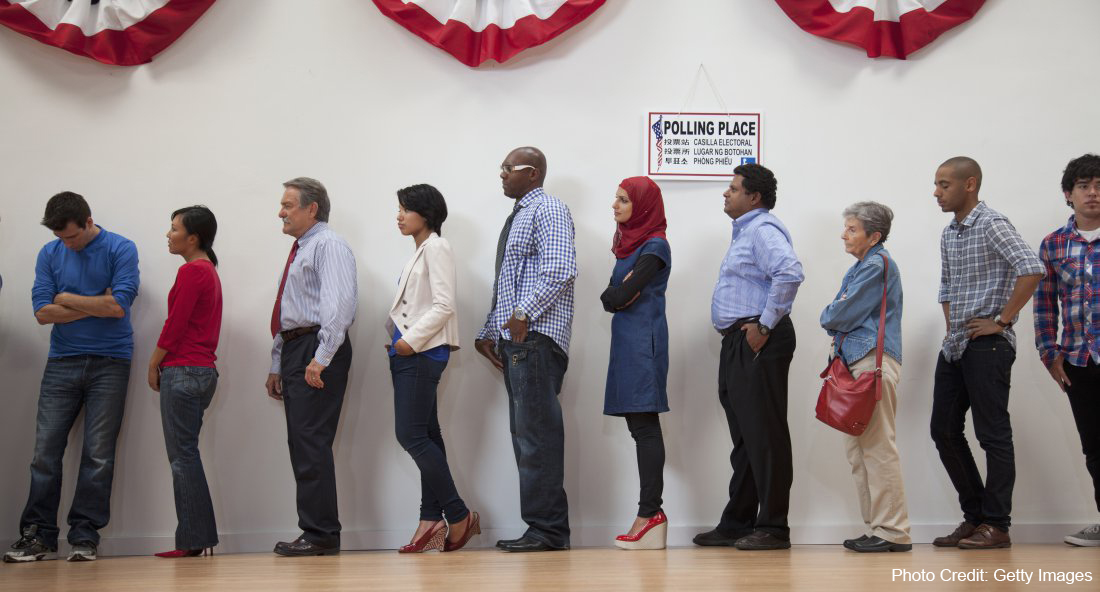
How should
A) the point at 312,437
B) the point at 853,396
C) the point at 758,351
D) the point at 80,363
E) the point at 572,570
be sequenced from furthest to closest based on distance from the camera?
the point at 80,363 → the point at 312,437 → the point at 758,351 → the point at 853,396 → the point at 572,570

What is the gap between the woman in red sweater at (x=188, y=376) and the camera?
3.99 m

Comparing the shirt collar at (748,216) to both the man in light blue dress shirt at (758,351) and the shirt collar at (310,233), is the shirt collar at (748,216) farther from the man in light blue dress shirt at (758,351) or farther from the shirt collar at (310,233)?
the shirt collar at (310,233)

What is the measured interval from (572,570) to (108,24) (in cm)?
354

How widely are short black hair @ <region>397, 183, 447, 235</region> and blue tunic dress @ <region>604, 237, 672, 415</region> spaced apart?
2.91 feet

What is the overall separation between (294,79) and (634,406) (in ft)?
7.91

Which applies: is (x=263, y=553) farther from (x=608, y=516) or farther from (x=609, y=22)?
(x=609, y=22)

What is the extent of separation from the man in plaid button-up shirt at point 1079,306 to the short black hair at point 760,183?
129cm

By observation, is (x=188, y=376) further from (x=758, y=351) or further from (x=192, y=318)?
(x=758, y=351)

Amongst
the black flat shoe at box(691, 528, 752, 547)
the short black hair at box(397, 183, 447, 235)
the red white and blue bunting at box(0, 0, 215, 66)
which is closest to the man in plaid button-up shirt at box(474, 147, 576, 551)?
the short black hair at box(397, 183, 447, 235)

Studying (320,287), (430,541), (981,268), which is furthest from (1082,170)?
(320,287)

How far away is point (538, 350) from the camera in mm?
3883

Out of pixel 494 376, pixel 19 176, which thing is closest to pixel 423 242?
pixel 494 376

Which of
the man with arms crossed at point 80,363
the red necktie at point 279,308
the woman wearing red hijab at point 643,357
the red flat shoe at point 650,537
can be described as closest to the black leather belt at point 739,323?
the woman wearing red hijab at point 643,357

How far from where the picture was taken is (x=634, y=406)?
388cm
